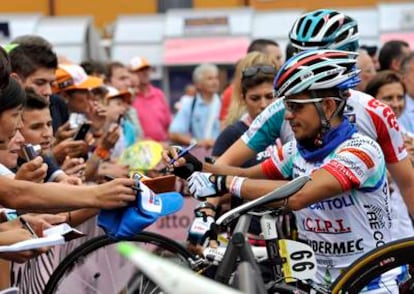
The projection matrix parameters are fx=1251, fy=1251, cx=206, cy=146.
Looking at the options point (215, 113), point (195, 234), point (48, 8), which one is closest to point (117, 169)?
point (195, 234)

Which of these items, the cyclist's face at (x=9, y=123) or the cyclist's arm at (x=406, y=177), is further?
the cyclist's arm at (x=406, y=177)

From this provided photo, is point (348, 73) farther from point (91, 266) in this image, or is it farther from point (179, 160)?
point (91, 266)

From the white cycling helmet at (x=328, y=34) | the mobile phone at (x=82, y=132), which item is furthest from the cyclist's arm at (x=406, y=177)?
the mobile phone at (x=82, y=132)

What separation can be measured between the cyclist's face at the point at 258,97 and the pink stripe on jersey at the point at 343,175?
255 centimetres

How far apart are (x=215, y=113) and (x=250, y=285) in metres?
10.6

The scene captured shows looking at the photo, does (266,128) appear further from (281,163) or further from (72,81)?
(72,81)

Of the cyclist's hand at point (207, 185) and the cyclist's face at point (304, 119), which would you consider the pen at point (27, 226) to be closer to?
the cyclist's hand at point (207, 185)

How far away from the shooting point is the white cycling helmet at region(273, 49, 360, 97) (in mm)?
5855

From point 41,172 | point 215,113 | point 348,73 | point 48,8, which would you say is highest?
point 348,73

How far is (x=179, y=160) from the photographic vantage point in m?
6.02

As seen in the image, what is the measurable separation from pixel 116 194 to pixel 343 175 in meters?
1.16

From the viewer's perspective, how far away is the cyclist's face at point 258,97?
27.0 feet

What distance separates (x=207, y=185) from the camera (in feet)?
18.7

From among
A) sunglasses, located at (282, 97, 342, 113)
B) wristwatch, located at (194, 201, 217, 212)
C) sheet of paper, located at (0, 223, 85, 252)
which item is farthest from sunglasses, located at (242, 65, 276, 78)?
sheet of paper, located at (0, 223, 85, 252)
